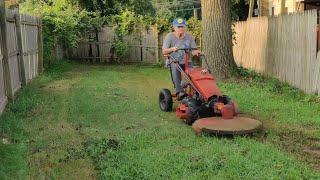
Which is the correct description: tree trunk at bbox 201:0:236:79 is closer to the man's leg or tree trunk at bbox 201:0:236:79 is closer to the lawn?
the lawn

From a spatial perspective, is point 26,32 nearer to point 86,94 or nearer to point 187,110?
point 86,94

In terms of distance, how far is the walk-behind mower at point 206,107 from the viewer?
6793 mm

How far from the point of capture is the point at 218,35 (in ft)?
42.7

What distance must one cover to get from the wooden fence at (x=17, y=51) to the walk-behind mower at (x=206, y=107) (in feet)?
10.6

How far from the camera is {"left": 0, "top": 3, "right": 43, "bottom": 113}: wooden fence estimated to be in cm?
961

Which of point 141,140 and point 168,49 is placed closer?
point 141,140

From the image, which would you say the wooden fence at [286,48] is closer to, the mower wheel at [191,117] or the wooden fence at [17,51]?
the mower wheel at [191,117]

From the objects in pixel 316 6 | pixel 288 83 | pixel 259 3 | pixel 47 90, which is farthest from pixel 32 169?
pixel 259 3

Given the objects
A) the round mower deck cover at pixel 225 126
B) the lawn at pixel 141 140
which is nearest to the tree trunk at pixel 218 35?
the lawn at pixel 141 140

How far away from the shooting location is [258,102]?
32.1ft

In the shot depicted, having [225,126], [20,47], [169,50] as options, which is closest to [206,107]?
[225,126]

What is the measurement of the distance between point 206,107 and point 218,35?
5.79m

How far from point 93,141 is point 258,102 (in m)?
4.21

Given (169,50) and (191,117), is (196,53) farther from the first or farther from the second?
(191,117)
